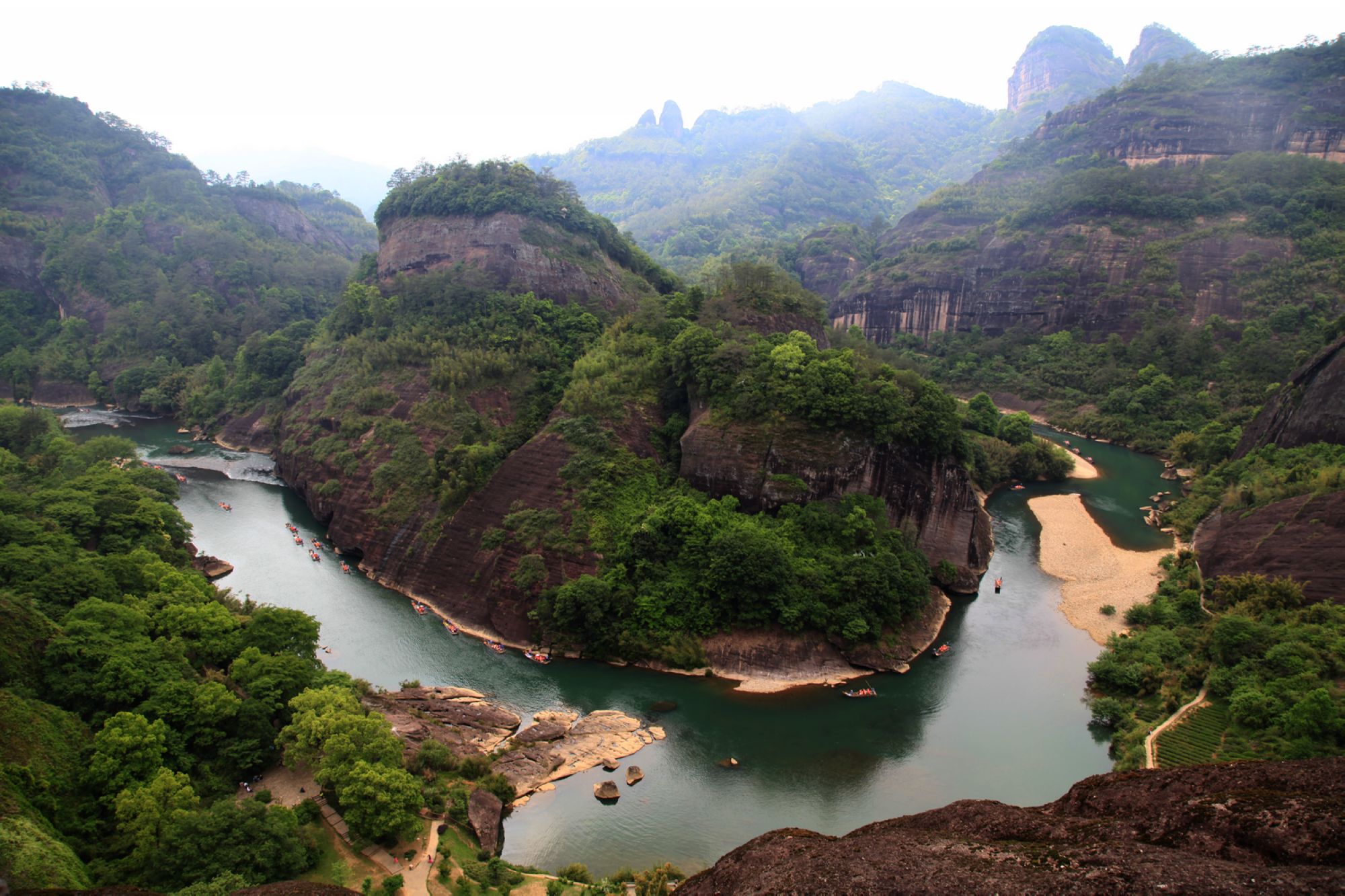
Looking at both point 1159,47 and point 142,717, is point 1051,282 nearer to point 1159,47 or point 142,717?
point 142,717

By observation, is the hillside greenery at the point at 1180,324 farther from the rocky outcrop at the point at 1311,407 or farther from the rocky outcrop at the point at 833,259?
the rocky outcrop at the point at 833,259

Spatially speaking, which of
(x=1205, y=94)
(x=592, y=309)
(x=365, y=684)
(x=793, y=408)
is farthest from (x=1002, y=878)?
(x=1205, y=94)

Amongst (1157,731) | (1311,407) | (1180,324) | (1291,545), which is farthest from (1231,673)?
(1180,324)

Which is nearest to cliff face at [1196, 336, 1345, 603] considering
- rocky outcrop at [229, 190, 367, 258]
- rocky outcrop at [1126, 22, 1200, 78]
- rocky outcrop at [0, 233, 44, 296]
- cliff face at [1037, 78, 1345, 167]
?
cliff face at [1037, 78, 1345, 167]

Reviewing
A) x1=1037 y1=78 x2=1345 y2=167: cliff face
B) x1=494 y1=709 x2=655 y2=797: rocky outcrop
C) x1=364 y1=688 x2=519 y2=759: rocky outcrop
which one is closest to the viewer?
x1=494 y1=709 x2=655 y2=797: rocky outcrop

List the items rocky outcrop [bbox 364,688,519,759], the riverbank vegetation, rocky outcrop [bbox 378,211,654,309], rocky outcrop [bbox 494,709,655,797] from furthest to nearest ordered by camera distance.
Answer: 1. rocky outcrop [bbox 378,211,654,309]
2. rocky outcrop [bbox 364,688,519,759]
3. rocky outcrop [bbox 494,709,655,797]
4. the riverbank vegetation

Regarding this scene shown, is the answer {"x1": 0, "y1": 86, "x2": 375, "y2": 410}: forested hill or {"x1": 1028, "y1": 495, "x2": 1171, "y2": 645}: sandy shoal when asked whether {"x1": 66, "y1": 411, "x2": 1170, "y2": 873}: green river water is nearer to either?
{"x1": 1028, "y1": 495, "x2": 1171, "y2": 645}: sandy shoal

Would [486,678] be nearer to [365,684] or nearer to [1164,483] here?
[365,684]
